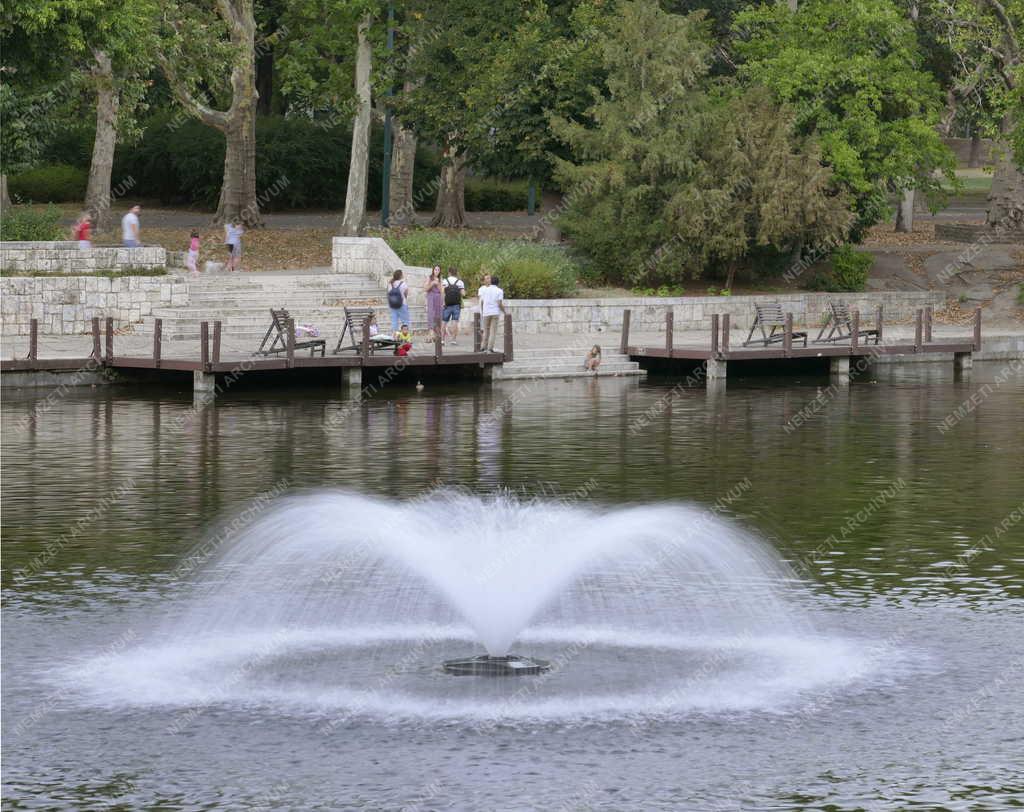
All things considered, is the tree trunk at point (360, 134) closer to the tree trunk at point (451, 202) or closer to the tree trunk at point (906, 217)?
the tree trunk at point (451, 202)

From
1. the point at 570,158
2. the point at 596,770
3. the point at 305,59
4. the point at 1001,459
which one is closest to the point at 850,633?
the point at 596,770

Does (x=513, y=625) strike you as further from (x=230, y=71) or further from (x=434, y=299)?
(x=230, y=71)

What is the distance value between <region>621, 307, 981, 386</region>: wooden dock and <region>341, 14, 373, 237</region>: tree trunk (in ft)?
48.3

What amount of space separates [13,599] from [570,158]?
34.5 meters

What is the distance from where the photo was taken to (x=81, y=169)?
65.8 metres

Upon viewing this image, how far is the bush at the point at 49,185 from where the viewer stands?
63.1m

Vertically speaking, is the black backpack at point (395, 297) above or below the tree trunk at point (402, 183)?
below

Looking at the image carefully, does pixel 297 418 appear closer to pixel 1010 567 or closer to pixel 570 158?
pixel 1010 567

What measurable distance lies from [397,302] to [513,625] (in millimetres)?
23778

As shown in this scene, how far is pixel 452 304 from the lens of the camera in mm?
39688

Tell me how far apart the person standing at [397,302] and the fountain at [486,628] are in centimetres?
1861

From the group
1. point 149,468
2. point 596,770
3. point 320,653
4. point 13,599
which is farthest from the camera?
point 149,468

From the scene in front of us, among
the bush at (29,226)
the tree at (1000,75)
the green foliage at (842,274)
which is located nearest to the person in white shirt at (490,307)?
the bush at (29,226)

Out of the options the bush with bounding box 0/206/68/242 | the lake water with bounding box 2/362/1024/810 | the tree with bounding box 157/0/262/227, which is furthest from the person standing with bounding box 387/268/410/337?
the tree with bounding box 157/0/262/227
